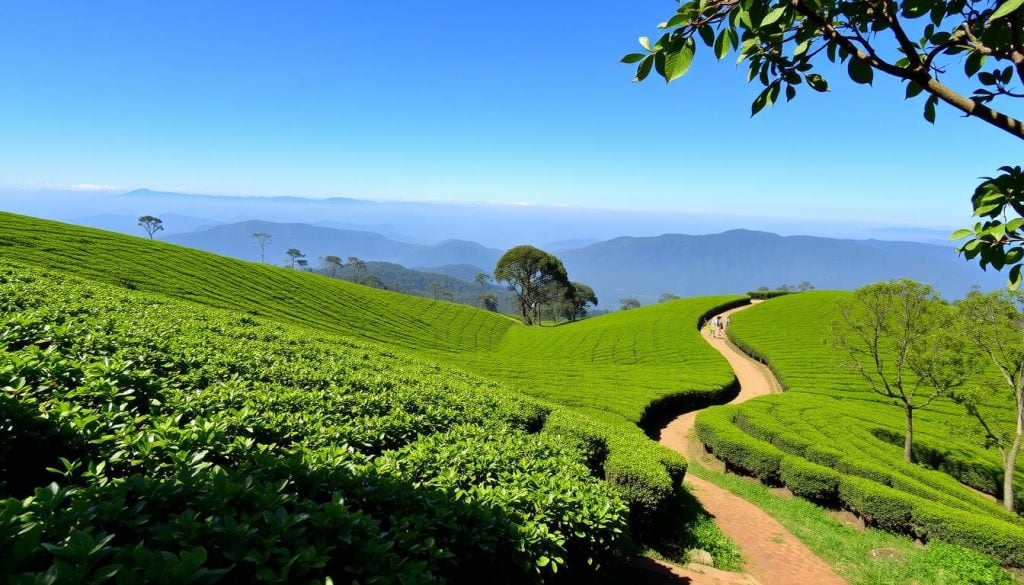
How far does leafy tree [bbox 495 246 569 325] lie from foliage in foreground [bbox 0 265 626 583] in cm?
5610

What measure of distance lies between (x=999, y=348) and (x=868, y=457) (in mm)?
5804

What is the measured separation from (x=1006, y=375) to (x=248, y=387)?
76.5 feet

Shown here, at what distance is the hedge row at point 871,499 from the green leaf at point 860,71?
48.1ft

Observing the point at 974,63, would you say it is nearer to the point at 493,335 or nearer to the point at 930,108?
the point at 930,108

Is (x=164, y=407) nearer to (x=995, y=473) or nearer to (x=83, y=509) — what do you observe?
(x=83, y=509)

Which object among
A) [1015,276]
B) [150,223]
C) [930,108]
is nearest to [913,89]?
[930,108]

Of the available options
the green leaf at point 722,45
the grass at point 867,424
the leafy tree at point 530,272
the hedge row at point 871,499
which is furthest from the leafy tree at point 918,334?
the leafy tree at point 530,272

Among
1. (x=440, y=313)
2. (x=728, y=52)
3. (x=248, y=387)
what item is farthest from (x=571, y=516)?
(x=440, y=313)

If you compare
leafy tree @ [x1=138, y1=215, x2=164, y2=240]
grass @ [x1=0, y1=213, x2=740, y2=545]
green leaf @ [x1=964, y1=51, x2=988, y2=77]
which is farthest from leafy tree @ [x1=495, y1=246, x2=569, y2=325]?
leafy tree @ [x1=138, y1=215, x2=164, y2=240]

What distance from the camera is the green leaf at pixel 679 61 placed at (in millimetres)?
2381

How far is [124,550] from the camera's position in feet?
7.54

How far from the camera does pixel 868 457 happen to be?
1636cm

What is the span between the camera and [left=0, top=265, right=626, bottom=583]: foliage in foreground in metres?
2.68

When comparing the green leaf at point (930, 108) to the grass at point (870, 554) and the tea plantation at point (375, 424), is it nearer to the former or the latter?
the tea plantation at point (375, 424)
